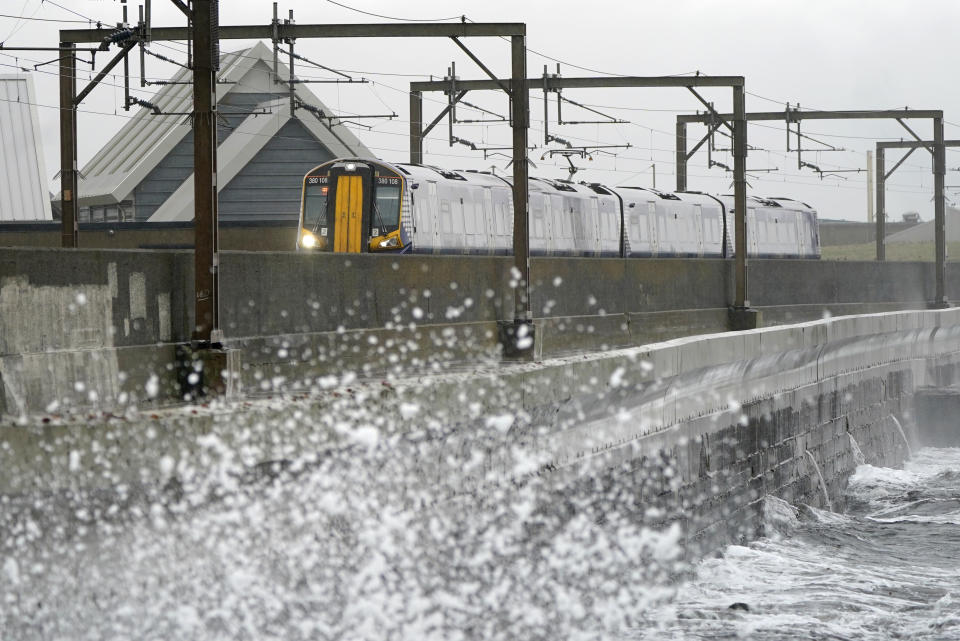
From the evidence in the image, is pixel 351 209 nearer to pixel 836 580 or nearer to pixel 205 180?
pixel 205 180

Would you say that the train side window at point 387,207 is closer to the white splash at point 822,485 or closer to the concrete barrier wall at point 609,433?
the concrete barrier wall at point 609,433

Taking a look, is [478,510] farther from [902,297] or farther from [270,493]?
[902,297]

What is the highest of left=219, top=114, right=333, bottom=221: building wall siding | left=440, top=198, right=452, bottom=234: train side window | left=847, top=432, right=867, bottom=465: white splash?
left=219, top=114, right=333, bottom=221: building wall siding

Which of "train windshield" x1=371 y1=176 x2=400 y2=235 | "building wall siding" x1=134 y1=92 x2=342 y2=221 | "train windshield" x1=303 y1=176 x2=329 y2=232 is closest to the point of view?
"train windshield" x1=371 y1=176 x2=400 y2=235

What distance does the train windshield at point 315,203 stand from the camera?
92.5 ft

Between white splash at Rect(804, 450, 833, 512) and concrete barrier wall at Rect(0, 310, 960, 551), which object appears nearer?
concrete barrier wall at Rect(0, 310, 960, 551)

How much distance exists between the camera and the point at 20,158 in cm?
4428

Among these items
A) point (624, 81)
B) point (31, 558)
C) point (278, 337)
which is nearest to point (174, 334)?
point (278, 337)

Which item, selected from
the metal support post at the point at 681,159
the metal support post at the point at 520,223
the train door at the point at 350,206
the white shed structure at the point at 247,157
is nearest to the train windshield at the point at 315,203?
the train door at the point at 350,206

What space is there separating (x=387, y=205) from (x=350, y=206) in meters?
0.98

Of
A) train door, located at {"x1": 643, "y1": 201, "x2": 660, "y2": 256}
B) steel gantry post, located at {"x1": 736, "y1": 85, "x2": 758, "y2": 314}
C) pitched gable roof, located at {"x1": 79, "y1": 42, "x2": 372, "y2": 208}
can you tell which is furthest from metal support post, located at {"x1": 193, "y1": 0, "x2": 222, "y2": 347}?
pitched gable roof, located at {"x1": 79, "y1": 42, "x2": 372, "y2": 208}

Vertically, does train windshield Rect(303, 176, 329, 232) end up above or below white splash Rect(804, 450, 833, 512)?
above

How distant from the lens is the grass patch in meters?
97.8

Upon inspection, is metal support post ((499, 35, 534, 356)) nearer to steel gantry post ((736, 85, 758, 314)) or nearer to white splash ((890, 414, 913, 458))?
white splash ((890, 414, 913, 458))
